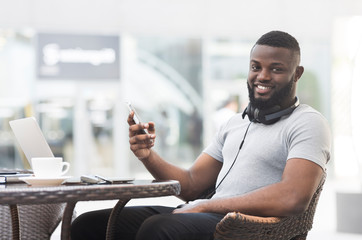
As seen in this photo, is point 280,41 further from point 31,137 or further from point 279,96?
point 31,137

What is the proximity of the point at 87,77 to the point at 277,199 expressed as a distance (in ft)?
28.1

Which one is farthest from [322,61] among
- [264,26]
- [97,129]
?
[97,129]

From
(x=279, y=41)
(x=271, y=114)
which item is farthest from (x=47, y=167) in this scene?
(x=279, y=41)

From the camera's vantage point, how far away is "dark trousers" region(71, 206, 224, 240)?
2.11 metres

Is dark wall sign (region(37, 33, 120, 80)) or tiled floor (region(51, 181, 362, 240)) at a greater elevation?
dark wall sign (region(37, 33, 120, 80))

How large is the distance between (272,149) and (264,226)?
1.19ft

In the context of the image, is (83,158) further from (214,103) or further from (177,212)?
(177,212)

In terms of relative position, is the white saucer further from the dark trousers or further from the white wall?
the white wall

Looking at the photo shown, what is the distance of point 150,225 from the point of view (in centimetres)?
214

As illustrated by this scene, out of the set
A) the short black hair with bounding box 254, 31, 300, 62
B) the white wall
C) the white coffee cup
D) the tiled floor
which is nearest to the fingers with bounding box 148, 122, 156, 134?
the white coffee cup

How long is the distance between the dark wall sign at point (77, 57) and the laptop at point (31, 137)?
7.97 m

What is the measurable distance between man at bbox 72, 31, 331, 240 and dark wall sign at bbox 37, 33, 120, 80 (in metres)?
7.86

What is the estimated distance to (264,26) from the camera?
36.5 ft

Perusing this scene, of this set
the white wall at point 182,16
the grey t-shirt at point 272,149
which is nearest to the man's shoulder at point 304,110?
the grey t-shirt at point 272,149
